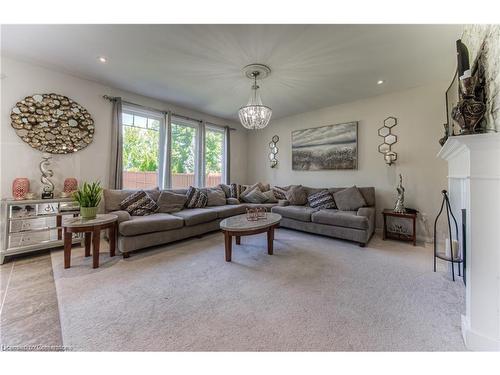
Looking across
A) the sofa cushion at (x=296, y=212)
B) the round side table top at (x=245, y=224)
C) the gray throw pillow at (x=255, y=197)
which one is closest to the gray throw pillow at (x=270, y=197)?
the gray throw pillow at (x=255, y=197)

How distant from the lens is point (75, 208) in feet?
9.61

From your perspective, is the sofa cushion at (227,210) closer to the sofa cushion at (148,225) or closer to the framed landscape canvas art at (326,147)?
the sofa cushion at (148,225)

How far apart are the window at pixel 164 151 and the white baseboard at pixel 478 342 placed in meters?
4.48

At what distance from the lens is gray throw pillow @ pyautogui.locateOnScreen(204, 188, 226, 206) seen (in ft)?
14.4

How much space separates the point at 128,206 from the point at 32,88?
2.10 m

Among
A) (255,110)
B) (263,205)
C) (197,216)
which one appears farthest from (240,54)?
(263,205)

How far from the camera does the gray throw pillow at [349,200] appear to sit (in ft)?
11.9

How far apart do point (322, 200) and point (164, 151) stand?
3481 mm

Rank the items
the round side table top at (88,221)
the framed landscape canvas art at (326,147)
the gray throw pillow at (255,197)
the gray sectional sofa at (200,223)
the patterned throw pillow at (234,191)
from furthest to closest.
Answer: the patterned throw pillow at (234,191)
the gray throw pillow at (255,197)
the framed landscape canvas art at (326,147)
the gray sectional sofa at (200,223)
the round side table top at (88,221)

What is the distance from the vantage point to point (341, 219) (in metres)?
3.27

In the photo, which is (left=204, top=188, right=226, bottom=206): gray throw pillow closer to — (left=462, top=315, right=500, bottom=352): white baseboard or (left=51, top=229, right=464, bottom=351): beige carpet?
(left=51, top=229, right=464, bottom=351): beige carpet

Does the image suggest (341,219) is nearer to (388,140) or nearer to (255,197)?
(388,140)

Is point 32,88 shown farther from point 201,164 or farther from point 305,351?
point 305,351

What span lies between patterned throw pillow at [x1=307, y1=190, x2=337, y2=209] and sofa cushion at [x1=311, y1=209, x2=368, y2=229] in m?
0.45
